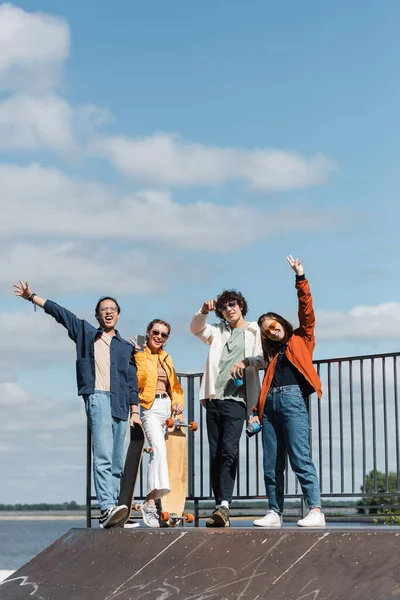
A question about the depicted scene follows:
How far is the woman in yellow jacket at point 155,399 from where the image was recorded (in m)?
8.74

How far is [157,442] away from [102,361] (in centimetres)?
89

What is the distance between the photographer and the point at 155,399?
8.94 meters

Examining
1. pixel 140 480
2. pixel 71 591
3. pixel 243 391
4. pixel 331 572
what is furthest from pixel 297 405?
pixel 140 480

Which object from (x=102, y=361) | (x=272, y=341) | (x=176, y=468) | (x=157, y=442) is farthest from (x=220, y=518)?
(x=102, y=361)

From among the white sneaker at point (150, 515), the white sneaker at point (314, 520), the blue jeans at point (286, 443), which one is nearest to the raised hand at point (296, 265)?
the blue jeans at point (286, 443)

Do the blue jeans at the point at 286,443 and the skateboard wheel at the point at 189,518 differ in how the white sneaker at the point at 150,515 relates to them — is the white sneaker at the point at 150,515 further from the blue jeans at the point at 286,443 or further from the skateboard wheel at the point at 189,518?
the blue jeans at the point at 286,443

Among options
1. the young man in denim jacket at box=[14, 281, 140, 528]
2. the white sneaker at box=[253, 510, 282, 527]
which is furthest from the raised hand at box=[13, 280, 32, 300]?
the white sneaker at box=[253, 510, 282, 527]

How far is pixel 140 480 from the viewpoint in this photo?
1038 cm

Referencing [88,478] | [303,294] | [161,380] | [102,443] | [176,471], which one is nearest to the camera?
[303,294]

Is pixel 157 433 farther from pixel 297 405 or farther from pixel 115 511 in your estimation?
pixel 297 405

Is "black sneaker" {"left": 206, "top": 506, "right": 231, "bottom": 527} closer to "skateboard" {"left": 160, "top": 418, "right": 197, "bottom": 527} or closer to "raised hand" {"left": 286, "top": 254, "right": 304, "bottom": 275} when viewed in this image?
"skateboard" {"left": 160, "top": 418, "right": 197, "bottom": 527}

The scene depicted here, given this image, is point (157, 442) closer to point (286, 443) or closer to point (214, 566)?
point (286, 443)

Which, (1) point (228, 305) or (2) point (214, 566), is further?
(1) point (228, 305)

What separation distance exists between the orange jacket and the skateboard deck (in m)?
1.63
